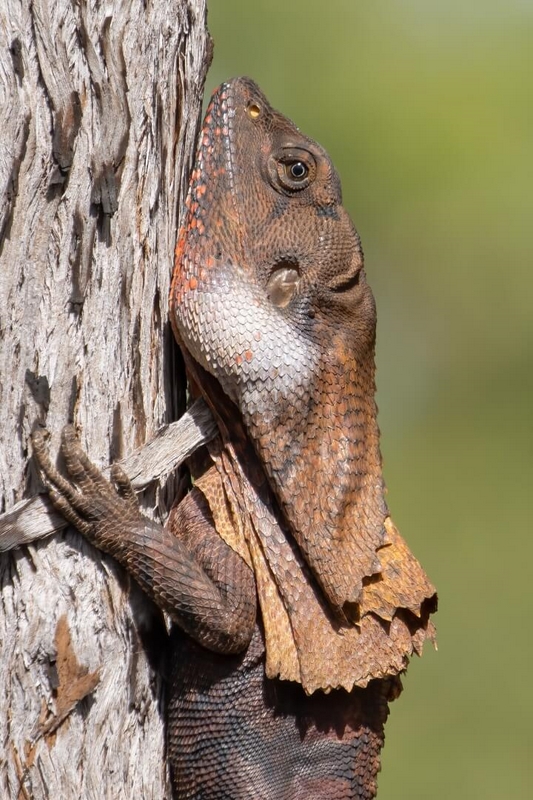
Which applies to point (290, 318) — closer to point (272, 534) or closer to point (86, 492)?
point (272, 534)

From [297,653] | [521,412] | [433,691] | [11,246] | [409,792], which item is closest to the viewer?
[11,246]

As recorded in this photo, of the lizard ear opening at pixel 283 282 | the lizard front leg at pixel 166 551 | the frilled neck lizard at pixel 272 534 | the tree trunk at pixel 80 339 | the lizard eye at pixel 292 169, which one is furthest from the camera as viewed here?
the lizard eye at pixel 292 169

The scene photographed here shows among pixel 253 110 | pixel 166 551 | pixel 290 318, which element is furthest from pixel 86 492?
pixel 253 110

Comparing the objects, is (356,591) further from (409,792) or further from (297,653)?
(409,792)

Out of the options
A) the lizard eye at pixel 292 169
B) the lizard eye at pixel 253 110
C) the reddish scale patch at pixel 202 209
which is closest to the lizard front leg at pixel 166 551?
the reddish scale patch at pixel 202 209

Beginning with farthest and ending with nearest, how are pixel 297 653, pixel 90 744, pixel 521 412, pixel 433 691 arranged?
pixel 521 412 → pixel 433 691 → pixel 297 653 → pixel 90 744

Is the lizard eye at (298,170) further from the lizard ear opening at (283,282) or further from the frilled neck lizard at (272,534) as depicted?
the lizard ear opening at (283,282)

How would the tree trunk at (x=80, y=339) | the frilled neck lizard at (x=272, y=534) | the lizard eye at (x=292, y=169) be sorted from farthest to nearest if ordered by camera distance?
1. the lizard eye at (x=292, y=169)
2. the frilled neck lizard at (x=272, y=534)
3. the tree trunk at (x=80, y=339)

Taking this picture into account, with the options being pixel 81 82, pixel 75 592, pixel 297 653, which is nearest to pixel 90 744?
pixel 75 592
